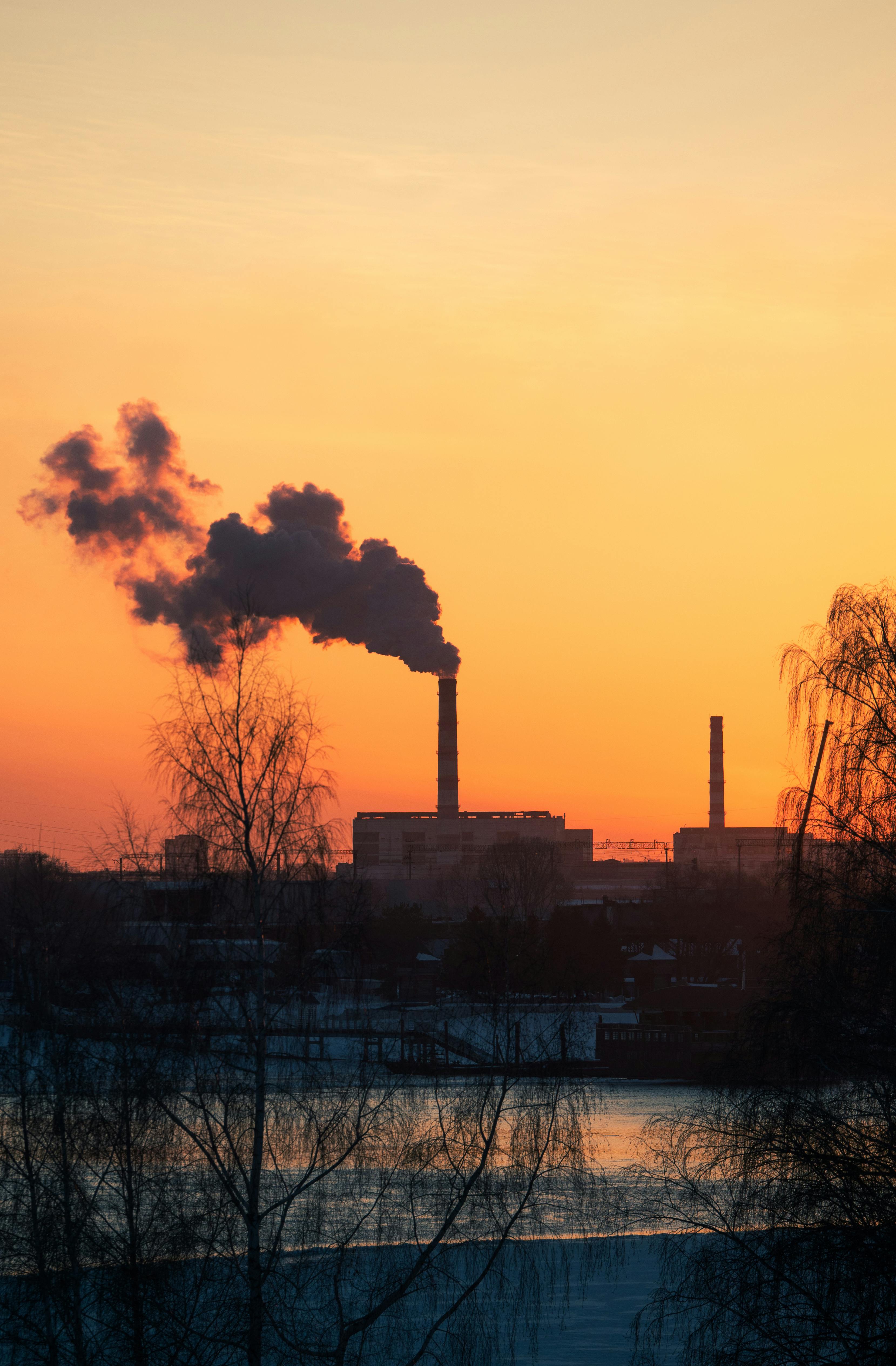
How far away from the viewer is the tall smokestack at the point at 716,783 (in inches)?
4934

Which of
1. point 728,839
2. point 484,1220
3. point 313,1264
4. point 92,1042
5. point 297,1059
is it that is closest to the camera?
point 297,1059

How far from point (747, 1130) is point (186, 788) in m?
6.78

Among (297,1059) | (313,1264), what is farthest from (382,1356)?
(297,1059)

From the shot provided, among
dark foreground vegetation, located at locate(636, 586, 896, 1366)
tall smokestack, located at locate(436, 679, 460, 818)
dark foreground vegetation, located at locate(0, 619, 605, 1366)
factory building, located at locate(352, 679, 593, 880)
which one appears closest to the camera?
dark foreground vegetation, located at locate(636, 586, 896, 1366)

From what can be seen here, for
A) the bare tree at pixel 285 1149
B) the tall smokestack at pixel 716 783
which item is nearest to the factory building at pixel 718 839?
the tall smokestack at pixel 716 783

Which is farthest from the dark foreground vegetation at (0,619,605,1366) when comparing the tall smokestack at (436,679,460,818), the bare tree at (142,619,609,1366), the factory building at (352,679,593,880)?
the factory building at (352,679,593,880)

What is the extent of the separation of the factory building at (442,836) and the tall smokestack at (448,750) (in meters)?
0.15

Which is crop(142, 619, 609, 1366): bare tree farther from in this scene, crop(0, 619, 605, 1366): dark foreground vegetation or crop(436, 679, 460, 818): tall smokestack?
crop(436, 679, 460, 818): tall smokestack

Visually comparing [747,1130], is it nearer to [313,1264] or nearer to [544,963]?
[313,1264]

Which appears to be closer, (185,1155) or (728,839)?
(185,1155)

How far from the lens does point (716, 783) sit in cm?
12794

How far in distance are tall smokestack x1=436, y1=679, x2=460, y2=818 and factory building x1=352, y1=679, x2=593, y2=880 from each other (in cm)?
15

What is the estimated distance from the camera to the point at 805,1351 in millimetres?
10391

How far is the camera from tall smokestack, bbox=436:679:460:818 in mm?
95250
